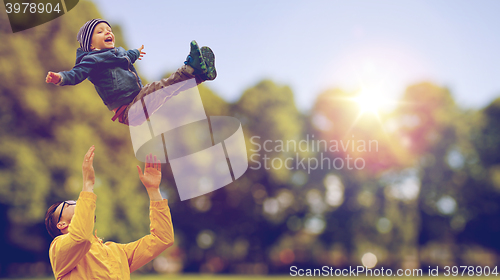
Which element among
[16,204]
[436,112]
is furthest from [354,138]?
[16,204]

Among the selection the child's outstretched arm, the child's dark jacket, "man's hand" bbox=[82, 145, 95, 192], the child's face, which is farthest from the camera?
"man's hand" bbox=[82, 145, 95, 192]

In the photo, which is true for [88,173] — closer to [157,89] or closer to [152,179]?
[152,179]

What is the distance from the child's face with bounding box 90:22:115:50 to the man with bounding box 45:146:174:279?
84 cm

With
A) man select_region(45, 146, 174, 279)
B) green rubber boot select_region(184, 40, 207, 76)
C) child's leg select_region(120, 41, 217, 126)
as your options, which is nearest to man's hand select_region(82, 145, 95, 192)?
man select_region(45, 146, 174, 279)

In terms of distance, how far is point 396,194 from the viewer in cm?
3225

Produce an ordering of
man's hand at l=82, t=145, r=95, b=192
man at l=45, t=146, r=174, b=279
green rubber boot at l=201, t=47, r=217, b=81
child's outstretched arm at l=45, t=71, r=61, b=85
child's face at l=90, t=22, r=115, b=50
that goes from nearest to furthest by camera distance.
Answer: child's outstretched arm at l=45, t=71, r=61, b=85 → green rubber boot at l=201, t=47, r=217, b=81 → child's face at l=90, t=22, r=115, b=50 → man's hand at l=82, t=145, r=95, b=192 → man at l=45, t=146, r=174, b=279

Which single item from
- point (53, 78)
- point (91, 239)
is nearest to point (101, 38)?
point (53, 78)

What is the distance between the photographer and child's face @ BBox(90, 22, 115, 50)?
2730 millimetres

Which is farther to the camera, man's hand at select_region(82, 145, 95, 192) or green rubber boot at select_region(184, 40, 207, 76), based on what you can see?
man's hand at select_region(82, 145, 95, 192)

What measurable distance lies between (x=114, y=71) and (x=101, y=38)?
260 millimetres

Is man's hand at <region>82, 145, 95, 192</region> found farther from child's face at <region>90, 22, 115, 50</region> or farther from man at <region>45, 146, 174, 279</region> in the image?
child's face at <region>90, 22, 115, 50</region>

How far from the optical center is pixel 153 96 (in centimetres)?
265

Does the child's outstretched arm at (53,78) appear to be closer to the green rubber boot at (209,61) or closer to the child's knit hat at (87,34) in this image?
the child's knit hat at (87,34)

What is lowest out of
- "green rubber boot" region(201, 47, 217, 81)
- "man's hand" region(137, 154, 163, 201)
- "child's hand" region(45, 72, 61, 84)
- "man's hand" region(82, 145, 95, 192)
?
"man's hand" region(137, 154, 163, 201)
